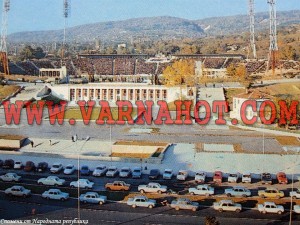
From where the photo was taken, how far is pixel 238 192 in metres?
16.9

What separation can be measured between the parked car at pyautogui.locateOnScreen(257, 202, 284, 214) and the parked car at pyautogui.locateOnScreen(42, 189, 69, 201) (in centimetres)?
701

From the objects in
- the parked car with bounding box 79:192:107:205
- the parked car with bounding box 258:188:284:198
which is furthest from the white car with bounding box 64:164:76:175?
the parked car with bounding box 258:188:284:198

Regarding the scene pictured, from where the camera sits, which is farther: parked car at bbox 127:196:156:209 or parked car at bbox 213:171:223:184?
parked car at bbox 213:171:223:184

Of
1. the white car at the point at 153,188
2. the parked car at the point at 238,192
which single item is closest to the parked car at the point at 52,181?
the white car at the point at 153,188

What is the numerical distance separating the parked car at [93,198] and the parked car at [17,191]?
7.12ft

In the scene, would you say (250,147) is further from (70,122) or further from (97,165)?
(70,122)

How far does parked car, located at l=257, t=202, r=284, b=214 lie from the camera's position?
15250 millimetres

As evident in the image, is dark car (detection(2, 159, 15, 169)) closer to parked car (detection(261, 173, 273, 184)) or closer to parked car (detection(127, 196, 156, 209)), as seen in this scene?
parked car (detection(127, 196, 156, 209))

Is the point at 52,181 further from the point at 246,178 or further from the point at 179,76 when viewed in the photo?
the point at 179,76

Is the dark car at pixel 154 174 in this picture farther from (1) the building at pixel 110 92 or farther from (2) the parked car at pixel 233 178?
(1) the building at pixel 110 92

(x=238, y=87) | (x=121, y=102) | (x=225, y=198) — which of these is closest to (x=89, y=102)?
(x=121, y=102)

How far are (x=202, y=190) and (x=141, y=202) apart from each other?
2.64 meters

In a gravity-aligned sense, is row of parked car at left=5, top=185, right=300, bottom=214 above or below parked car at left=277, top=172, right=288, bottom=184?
below

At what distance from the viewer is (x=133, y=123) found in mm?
31656
